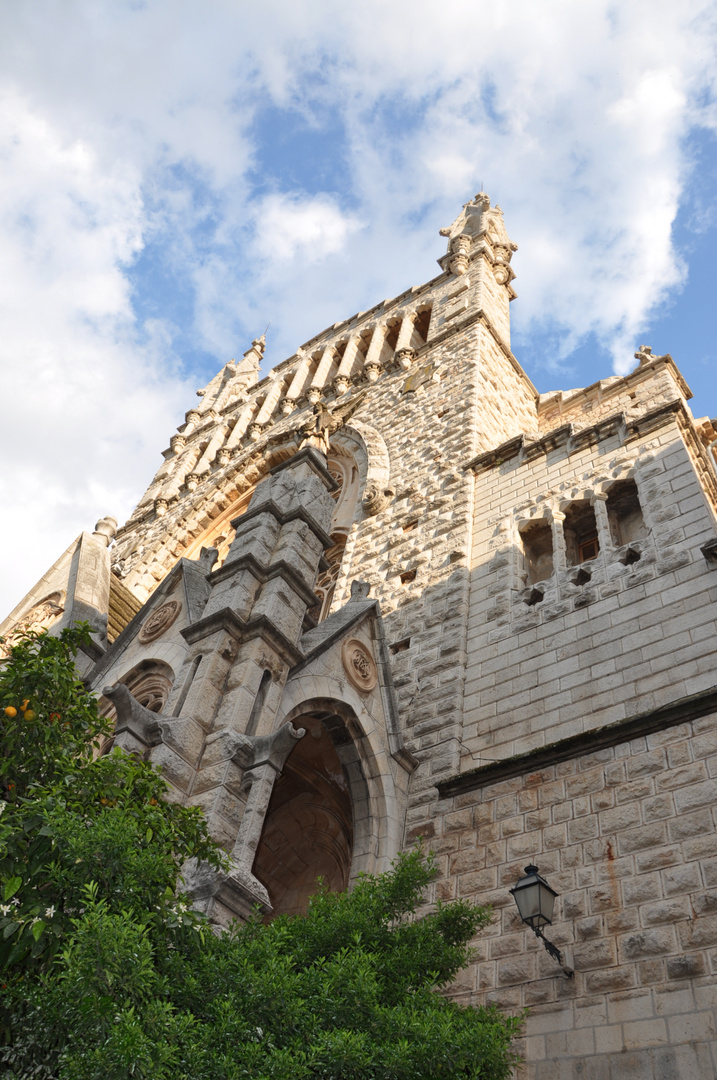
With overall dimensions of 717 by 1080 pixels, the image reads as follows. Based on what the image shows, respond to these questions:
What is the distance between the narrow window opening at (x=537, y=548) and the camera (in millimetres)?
11680

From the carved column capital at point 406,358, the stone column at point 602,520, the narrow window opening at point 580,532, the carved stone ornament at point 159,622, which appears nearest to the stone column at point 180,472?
the carved column capital at point 406,358

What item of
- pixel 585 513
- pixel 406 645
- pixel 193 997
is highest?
pixel 585 513

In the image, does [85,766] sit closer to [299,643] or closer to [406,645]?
[299,643]

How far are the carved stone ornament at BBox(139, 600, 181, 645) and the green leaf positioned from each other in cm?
604

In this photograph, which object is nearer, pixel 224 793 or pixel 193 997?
pixel 193 997

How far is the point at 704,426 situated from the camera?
603 inches

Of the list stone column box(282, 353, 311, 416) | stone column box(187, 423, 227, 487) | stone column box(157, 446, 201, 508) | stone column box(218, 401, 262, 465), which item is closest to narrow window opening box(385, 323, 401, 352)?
stone column box(282, 353, 311, 416)

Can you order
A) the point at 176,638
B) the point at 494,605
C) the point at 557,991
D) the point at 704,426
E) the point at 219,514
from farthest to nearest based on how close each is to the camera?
the point at 219,514, the point at 704,426, the point at 494,605, the point at 176,638, the point at 557,991

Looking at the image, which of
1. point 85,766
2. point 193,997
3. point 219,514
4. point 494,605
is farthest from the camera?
point 219,514

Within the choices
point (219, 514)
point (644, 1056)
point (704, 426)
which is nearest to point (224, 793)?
point (644, 1056)

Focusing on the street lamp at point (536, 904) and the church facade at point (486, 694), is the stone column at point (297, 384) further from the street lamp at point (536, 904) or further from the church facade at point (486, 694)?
the street lamp at point (536, 904)

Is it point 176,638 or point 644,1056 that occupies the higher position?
point 176,638

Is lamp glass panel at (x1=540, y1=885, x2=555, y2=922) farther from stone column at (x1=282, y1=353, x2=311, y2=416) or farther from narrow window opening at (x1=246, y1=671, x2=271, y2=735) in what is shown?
stone column at (x1=282, y1=353, x2=311, y2=416)

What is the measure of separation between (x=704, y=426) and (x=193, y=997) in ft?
44.0
